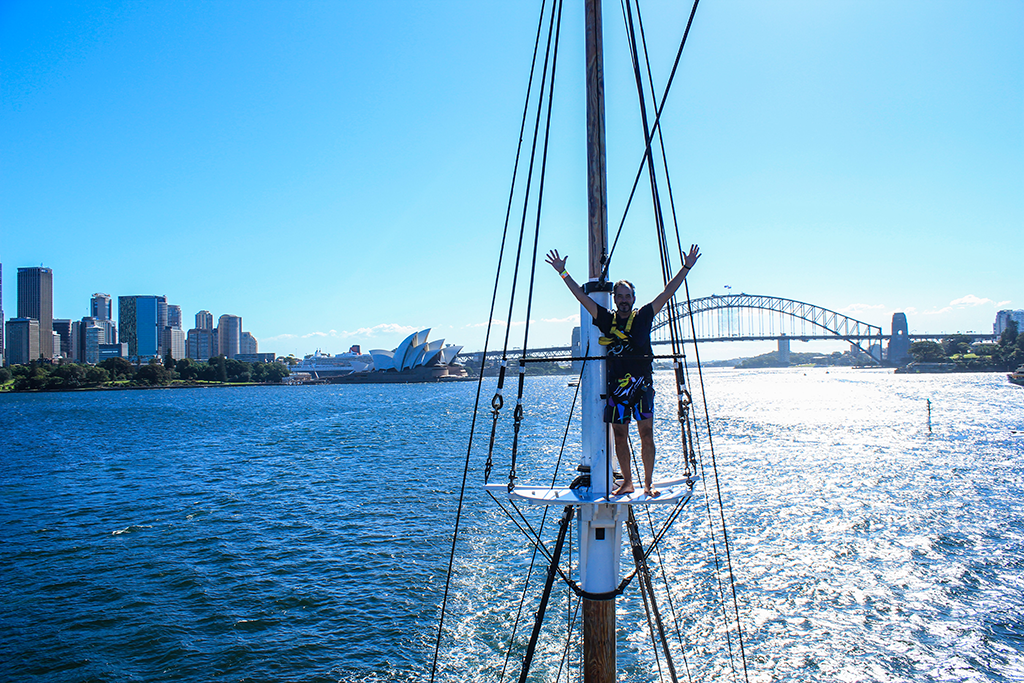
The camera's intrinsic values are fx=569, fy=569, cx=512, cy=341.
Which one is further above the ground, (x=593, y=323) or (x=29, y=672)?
(x=593, y=323)

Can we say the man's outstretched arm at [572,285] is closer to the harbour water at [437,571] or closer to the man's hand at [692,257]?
the man's hand at [692,257]

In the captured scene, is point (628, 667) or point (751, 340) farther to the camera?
point (751, 340)

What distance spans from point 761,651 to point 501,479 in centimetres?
1284

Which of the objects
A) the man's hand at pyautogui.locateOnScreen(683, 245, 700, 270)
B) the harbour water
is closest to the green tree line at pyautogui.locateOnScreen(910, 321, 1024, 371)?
the harbour water

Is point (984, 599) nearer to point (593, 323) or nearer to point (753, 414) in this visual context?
point (593, 323)

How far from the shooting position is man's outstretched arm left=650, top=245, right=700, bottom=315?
3.53 m

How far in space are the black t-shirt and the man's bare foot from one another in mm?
678

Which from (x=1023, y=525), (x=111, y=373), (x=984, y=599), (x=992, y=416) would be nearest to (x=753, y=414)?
(x=992, y=416)

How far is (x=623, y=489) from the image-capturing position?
3.61 meters

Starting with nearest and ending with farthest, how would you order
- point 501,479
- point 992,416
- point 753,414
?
point 501,479, point 992,416, point 753,414

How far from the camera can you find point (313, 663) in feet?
28.6

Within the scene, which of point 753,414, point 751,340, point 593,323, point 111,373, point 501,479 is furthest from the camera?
point 751,340

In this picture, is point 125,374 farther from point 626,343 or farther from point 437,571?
point 626,343

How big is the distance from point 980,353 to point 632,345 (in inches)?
6162
